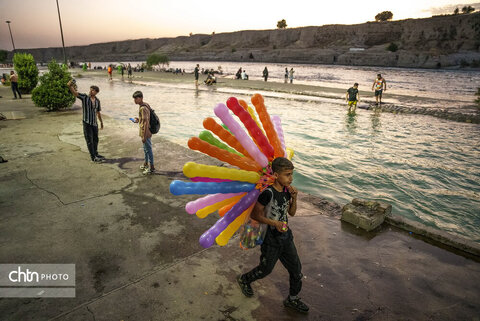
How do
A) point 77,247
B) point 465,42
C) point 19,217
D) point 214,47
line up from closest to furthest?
point 77,247, point 19,217, point 465,42, point 214,47

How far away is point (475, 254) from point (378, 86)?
51.8 feet

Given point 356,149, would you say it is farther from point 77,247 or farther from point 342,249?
point 77,247

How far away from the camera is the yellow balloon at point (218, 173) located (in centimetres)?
223

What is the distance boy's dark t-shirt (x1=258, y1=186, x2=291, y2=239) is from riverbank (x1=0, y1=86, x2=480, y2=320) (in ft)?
3.08

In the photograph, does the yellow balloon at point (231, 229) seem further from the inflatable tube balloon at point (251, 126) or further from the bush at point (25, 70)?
the bush at point (25, 70)

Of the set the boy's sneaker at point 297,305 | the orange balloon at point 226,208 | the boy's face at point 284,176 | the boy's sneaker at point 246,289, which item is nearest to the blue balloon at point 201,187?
the orange balloon at point 226,208

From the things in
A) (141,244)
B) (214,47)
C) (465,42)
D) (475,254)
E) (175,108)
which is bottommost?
(475,254)

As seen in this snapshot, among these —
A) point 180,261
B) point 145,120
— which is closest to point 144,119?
point 145,120

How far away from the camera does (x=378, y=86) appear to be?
17469 mm

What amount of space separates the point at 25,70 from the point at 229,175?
69.7ft

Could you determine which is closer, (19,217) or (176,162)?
(19,217)

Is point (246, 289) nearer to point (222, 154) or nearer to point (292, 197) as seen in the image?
point (292, 197)

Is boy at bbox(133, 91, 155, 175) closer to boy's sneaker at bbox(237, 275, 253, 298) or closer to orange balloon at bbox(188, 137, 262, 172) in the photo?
orange balloon at bbox(188, 137, 262, 172)

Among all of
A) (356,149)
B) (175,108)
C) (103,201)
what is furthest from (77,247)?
(175,108)
